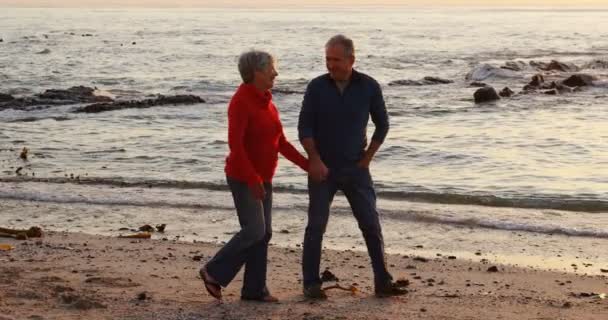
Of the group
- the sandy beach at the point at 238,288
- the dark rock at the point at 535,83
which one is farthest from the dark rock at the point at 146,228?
the dark rock at the point at 535,83

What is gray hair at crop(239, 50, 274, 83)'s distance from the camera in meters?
6.66

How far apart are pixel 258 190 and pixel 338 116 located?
2.51ft

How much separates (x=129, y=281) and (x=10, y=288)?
0.86m

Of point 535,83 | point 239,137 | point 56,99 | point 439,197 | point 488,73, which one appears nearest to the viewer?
point 239,137

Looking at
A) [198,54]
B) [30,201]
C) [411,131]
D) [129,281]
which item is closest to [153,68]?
[198,54]

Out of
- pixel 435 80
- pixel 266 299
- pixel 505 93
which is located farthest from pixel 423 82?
pixel 266 299

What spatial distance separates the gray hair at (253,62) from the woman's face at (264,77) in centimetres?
2

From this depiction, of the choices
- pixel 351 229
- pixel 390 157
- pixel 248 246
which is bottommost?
pixel 390 157

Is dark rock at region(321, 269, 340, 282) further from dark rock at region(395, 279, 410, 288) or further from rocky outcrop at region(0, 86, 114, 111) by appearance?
rocky outcrop at region(0, 86, 114, 111)

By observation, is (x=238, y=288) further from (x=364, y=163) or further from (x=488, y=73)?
(x=488, y=73)

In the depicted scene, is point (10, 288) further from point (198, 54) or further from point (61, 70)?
point (198, 54)

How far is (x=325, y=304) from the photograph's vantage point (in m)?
7.14

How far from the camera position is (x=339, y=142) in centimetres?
706

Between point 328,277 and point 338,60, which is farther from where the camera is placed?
point 328,277
